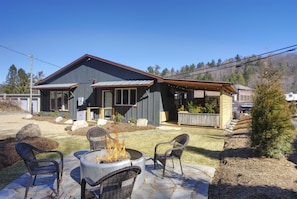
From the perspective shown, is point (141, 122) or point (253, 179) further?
point (141, 122)

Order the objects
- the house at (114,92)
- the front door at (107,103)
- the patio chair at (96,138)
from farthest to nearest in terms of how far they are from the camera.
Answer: the front door at (107,103)
the house at (114,92)
the patio chair at (96,138)

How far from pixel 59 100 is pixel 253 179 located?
16.5 meters

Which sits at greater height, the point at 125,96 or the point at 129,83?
the point at 129,83

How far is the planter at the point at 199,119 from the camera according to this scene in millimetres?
11547

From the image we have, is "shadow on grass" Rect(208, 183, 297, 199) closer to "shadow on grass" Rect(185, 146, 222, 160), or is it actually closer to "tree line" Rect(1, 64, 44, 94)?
"shadow on grass" Rect(185, 146, 222, 160)

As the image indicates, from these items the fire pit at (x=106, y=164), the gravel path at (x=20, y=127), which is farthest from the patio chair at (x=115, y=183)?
the gravel path at (x=20, y=127)

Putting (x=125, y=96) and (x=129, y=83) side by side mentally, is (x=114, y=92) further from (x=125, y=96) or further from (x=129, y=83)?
(x=129, y=83)

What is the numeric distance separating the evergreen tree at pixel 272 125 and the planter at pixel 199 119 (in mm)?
6118

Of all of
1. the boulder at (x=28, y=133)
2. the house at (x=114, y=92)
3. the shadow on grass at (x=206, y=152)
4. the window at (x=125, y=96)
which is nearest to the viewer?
the shadow on grass at (x=206, y=152)

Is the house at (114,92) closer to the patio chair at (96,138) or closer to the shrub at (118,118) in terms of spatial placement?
the shrub at (118,118)

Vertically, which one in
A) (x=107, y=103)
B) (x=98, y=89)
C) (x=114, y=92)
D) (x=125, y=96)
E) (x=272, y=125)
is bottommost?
(x=272, y=125)

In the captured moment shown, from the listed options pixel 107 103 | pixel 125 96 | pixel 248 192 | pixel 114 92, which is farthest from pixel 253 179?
pixel 107 103

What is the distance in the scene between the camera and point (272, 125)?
4.98 metres

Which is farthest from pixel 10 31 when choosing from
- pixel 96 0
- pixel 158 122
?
pixel 158 122
